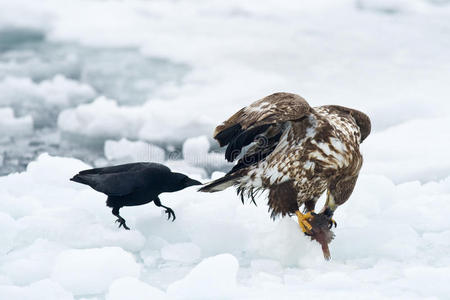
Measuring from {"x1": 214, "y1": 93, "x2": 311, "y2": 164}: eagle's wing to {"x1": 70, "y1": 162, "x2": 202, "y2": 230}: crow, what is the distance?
0.54 m

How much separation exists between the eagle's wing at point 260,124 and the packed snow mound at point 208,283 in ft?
3.32

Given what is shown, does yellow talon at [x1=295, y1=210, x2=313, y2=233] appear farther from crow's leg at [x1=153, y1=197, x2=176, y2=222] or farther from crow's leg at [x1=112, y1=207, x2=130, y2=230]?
crow's leg at [x1=112, y1=207, x2=130, y2=230]

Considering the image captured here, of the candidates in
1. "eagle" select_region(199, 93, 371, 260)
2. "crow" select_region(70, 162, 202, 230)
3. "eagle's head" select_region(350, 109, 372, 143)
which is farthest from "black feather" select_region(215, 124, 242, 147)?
"eagle's head" select_region(350, 109, 372, 143)

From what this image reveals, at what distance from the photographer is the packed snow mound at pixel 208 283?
4.09 metres

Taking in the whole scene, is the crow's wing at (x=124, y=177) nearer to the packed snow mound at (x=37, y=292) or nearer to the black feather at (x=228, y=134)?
the black feather at (x=228, y=134)

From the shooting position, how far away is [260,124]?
4488 mm

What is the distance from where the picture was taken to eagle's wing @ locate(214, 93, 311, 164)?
455cm

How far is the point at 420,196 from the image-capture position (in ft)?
21.6

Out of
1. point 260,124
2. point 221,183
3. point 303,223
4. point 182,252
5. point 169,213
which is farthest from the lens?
point 169,213

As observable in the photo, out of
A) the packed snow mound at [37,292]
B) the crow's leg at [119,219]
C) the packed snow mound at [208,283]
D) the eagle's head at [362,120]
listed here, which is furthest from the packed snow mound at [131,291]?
the eagle's head at [362,120]

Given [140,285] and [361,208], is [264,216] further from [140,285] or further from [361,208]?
[140,285]

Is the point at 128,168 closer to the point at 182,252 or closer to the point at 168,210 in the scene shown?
the point at 168,210

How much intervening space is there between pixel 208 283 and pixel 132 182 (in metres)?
1.21

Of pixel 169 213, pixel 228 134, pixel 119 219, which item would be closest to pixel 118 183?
pixel 119 219
